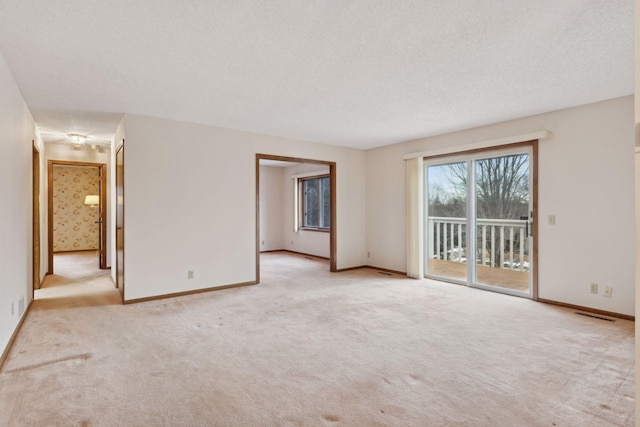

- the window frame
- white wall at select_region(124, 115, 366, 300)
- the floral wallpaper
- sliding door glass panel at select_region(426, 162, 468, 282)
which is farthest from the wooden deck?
the floral wallpaper

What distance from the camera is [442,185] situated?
5375 millimetres

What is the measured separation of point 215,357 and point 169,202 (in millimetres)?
2380

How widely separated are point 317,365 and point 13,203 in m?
2.99

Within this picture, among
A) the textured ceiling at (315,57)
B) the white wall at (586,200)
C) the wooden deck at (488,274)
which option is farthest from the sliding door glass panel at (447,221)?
the textured ceiling at (315,57)

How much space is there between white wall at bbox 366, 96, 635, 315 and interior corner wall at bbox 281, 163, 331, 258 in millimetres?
4233

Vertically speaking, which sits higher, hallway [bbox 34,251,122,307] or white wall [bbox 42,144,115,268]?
white wall [bbox 42,144,115,268]

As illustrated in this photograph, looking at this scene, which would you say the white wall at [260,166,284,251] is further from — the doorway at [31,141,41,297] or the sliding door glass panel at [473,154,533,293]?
the sliding door glass panel at [473,154,533,293]

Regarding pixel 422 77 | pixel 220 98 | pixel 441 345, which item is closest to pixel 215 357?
pixel 441 345

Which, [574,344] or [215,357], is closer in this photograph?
[215,357]

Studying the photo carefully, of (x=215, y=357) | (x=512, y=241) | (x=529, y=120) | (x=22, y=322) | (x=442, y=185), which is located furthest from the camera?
(x=442, y=185)

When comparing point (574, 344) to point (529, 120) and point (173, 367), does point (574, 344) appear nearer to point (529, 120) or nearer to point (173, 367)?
point (529, 120)

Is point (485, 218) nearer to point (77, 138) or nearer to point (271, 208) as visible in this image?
point (271, 208)

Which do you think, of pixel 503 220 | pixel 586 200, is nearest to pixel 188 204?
pixel 503 220

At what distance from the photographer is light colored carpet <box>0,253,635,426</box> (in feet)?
6.29
